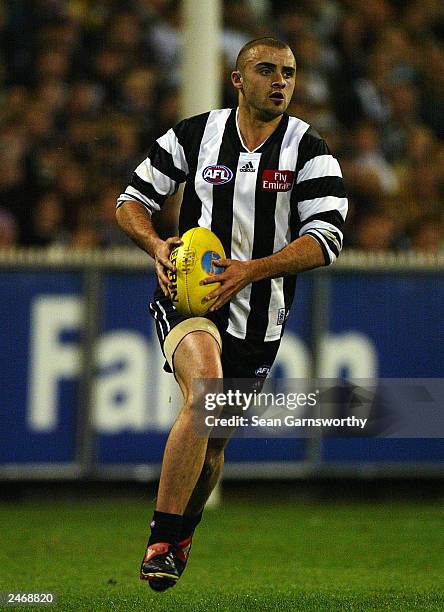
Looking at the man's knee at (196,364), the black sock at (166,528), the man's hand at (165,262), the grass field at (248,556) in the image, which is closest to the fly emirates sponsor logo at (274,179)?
the man's hand at (165,262)

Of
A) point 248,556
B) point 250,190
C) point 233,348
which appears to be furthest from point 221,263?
point 248,556

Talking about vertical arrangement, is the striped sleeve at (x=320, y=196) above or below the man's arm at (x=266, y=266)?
above

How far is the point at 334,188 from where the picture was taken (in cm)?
543

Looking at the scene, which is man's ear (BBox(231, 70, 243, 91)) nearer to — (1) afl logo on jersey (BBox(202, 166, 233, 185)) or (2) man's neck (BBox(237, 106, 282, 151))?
(2) man's neck (BBox(237, 106, 282, 151))

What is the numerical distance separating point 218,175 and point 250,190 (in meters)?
0.15

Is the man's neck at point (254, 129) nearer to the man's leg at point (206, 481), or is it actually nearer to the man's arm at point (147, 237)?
Result: the man's arm at point (147, 237)

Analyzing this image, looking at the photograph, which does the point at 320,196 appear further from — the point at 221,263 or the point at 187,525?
the point at 187,525

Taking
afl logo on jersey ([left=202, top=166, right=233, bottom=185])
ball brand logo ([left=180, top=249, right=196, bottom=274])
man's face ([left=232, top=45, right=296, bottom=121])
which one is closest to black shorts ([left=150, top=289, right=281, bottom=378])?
ball brand logo ([left=180, top=249, right=196, bottom=274])

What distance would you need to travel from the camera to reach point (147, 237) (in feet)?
17.7

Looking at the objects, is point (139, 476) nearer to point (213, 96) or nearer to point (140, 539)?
point (140, 539)

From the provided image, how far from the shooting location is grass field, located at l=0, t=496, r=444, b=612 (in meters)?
5.45

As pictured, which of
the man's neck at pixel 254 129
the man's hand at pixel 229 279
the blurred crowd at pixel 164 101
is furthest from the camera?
the blurred crowd at pixel 164 101

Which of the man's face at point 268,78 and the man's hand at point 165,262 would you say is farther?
the man's face at point 268,78

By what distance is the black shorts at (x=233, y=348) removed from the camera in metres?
5.49
